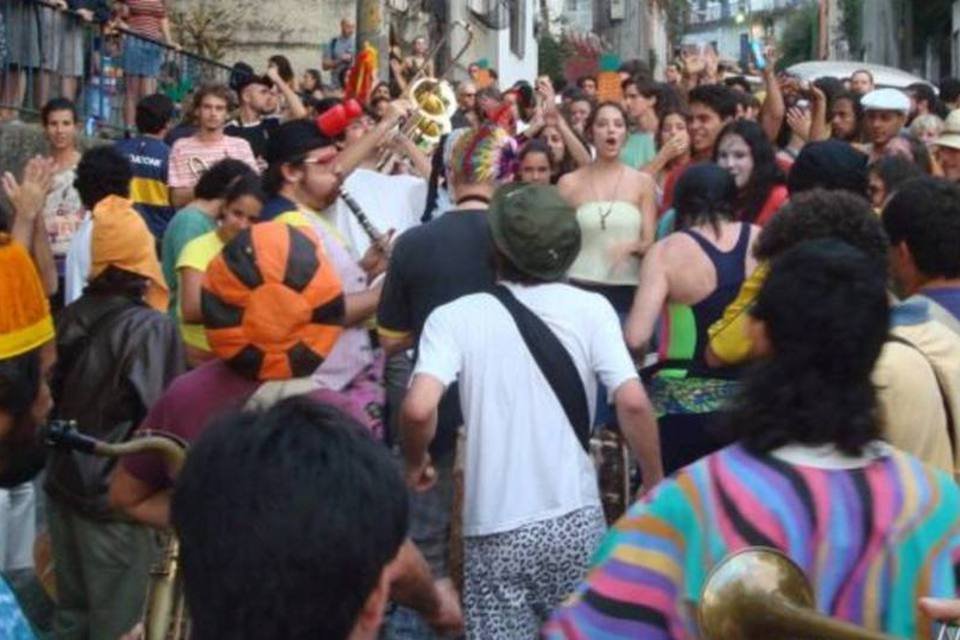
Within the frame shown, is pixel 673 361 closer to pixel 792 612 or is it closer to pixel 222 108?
pixel 792 612

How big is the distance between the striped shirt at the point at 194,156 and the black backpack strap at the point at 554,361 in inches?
226

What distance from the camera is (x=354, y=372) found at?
6.51 m

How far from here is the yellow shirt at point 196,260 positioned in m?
6.89

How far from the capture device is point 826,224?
516 cm

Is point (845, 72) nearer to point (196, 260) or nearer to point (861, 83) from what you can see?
point (861, 83)

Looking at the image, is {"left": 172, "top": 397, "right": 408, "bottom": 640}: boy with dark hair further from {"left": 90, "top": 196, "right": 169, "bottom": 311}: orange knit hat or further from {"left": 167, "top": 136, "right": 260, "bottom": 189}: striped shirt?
{"left": 167, "top": 136, "right": 260, "bottom": 189}: striped shirt

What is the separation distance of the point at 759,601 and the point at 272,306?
183 centimetres

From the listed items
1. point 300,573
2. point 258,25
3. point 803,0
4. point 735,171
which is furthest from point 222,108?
point 803,0

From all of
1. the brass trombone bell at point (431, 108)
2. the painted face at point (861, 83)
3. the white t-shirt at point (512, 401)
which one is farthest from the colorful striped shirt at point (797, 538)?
the painted face at point (861, 83)

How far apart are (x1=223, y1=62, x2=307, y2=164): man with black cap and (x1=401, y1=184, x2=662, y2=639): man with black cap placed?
695cm

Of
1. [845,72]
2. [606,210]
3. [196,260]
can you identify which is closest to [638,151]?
[606,210]

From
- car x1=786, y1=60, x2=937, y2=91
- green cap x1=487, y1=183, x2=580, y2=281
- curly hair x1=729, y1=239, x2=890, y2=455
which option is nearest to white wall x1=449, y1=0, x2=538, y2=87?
car x1=786, y1=60, x2=937, y2=91

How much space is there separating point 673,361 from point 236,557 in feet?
15.0

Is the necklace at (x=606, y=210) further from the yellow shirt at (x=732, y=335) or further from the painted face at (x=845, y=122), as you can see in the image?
the yellow shirt at (x=732, y=335)
